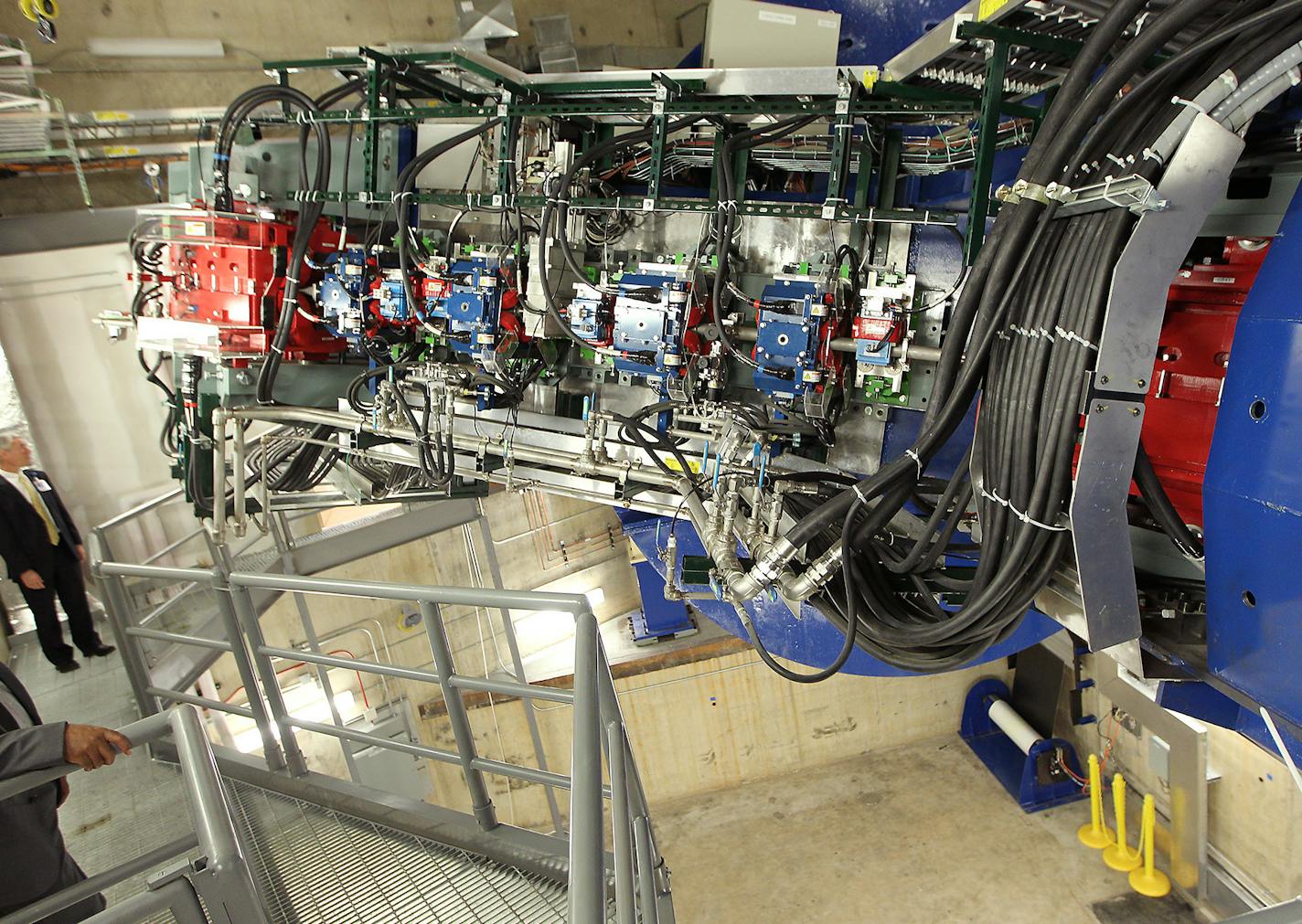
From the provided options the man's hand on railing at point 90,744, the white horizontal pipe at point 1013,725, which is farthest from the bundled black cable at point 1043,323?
the white horizontal pipe at point 1013,725

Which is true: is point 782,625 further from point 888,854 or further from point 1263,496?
point 888,854

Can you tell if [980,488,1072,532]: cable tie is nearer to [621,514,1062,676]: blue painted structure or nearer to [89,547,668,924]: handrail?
[89,547,668,924]: handrail

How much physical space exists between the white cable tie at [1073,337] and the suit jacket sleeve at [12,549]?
18.3 ft

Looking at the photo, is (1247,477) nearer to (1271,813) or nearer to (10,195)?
(1271,813)

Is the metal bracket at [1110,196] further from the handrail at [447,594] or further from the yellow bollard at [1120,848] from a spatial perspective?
the yellow bollard at [1120,848]

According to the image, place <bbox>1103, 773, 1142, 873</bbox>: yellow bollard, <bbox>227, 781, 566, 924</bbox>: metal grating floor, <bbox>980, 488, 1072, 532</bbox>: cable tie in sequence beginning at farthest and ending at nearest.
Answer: <bbox>1103, 773, 1142, 873</bbox>: yellow bollard < <bbox>227, 781, 566, 924</bbox>: metal grating floor < <bbox>980, 488, 1072, 532</bbox>: cable tie

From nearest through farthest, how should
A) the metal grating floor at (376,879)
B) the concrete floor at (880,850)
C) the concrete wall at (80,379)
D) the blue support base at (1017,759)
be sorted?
the metal grating floor at (376,879)
the concrete wall at (80,379)
the concrete floor at (880,850)
the blue support base at (1017,759)

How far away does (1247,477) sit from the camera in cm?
172

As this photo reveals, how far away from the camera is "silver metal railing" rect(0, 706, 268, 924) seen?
1.37 metres

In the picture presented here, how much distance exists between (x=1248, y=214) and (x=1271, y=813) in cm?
532

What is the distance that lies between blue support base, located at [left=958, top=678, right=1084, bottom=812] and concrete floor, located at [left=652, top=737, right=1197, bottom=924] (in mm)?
111

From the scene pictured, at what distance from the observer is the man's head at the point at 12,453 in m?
5.04

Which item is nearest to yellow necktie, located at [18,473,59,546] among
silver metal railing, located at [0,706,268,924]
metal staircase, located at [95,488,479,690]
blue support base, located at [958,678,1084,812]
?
metal staircase, located at [95,488,479,690]

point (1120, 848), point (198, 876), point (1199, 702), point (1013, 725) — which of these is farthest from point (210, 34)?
point (1120, 848)
